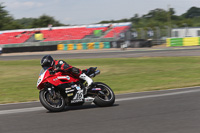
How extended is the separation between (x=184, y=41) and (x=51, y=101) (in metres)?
42.0

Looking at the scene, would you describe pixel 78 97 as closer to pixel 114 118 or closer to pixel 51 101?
pixel 51 101

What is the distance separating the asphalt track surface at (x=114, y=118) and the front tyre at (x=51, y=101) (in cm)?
14

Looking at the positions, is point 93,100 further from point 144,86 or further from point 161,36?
point 161,36

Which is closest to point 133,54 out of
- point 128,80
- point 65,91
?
point 128,80

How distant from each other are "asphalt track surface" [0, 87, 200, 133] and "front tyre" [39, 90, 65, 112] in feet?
0.47

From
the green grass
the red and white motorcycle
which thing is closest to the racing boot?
the red and white motorcycle

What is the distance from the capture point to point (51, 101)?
7090mm

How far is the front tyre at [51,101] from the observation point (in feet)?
22.7

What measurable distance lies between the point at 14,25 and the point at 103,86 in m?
91.6

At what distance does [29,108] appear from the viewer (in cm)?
807

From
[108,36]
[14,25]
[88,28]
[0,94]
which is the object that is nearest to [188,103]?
[0,94]

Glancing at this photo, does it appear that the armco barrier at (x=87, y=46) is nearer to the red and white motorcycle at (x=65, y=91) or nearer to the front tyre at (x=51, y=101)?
the red and white motorcycle at (x=65, y=91)

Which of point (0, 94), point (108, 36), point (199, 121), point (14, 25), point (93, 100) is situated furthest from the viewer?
point (14, 25)

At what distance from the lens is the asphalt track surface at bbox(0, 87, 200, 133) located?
5410mm
